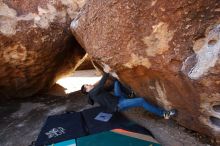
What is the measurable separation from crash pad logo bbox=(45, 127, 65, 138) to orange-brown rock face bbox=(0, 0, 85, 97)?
1009 mm

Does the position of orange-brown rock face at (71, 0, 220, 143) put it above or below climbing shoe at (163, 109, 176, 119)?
above

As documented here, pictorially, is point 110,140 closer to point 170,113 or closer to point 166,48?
point 170,113

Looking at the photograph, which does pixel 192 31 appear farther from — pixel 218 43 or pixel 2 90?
pixel 2 90

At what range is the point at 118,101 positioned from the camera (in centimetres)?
216

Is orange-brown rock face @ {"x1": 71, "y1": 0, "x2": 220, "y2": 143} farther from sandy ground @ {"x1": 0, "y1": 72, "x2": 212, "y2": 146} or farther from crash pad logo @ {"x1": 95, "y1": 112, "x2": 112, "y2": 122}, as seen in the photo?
crash pad logo @ {"x1": 95, "y1": 112, "x2": 112, "y2": 122}

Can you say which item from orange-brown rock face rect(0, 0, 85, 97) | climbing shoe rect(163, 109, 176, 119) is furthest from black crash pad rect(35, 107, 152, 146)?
orange-brown rock face rect(0, 0, 85, 97)

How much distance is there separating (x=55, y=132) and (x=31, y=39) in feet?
3.52

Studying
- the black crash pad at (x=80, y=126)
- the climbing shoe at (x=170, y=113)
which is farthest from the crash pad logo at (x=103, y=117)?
the climbing shoe at (x=170, y=113)

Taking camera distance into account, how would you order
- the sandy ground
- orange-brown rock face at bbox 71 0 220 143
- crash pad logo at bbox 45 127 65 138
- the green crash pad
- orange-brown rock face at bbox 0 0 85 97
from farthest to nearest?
orange-brown rock face at bbox 0 0 85 97
the sandy ground
crash pad logo at bbox 45 127 65 138
the green crash pad
orange-brown rock face at bbox 71 0 220 143

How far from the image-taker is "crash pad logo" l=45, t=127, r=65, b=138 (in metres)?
1.92

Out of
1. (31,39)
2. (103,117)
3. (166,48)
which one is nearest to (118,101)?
(103,117)

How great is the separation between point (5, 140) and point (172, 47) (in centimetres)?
152

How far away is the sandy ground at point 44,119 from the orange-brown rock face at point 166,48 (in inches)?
4.1

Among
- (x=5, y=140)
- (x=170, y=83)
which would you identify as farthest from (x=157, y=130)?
(x=5, y=140)
